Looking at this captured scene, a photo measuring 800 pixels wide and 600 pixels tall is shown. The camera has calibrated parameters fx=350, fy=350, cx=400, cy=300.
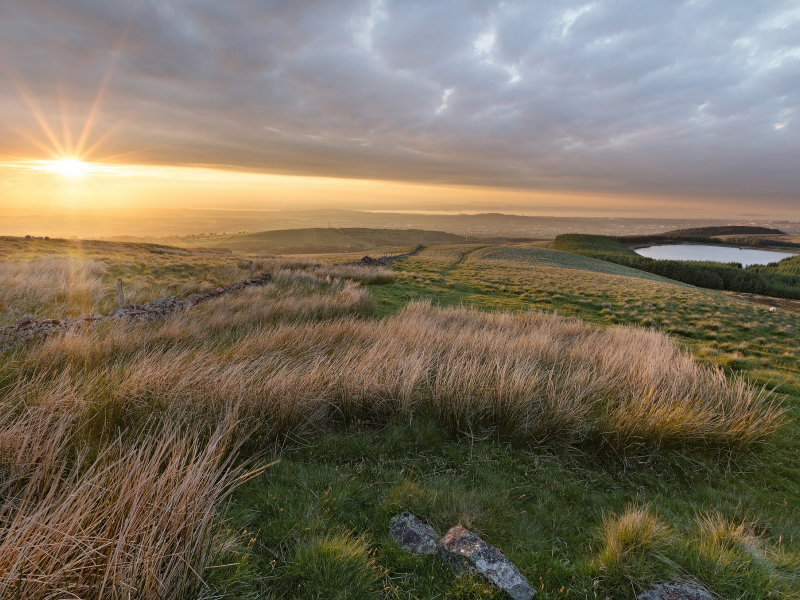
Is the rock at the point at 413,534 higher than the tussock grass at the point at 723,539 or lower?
higher

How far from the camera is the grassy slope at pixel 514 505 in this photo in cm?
245

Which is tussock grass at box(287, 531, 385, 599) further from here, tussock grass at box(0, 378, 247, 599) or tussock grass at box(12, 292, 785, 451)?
tussock grass at box(12, 292, 785, 451)

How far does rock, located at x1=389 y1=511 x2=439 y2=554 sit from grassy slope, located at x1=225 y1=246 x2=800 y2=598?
8 cm

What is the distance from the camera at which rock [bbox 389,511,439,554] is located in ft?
8.82

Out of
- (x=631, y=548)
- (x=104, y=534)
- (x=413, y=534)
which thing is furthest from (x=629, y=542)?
(x=104, y=534)

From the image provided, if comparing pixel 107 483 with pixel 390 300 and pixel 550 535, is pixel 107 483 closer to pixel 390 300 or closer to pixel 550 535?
pixel 550 535

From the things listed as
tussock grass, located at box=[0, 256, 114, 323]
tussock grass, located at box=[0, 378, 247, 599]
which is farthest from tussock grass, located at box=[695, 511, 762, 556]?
tussock grass, located at box=[0, 256, 114, 323]

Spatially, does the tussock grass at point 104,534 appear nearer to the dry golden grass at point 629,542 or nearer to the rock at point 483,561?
the rock at point 483,561

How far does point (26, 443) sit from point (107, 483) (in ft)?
2.74

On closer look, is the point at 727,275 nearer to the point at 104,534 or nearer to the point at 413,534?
the point at 413,534

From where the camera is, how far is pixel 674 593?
2.37m

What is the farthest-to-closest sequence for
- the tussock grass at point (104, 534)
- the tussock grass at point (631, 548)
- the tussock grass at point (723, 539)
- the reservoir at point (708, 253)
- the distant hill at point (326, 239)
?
the distant hill at point (326, 239) < the reservoir at point (708, 253) < the tussock grass at point (723, 539) < the tussock grass at point (631, 548) < the tussock grass at point (104, 534)

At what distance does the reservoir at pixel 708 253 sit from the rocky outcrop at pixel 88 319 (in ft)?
489

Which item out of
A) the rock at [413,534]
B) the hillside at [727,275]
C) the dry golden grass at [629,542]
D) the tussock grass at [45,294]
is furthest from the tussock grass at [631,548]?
the hillside at [727,275]
